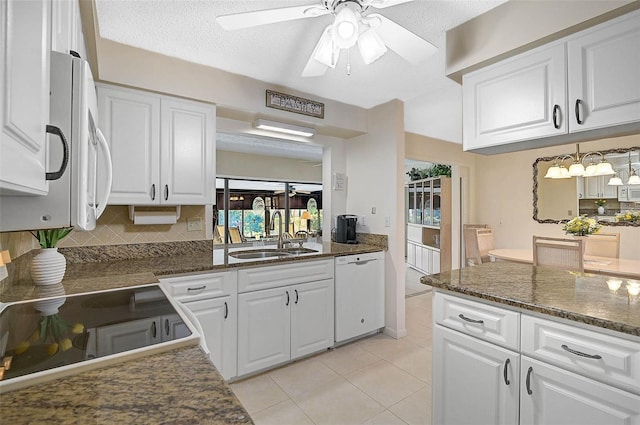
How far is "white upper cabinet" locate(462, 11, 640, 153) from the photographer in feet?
4.22

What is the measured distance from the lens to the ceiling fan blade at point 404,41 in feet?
4.89

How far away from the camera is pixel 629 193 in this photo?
3.63 metres

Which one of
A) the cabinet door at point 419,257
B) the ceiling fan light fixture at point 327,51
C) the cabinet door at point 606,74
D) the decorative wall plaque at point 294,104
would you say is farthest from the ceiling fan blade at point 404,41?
the cabinet door at point 419,257

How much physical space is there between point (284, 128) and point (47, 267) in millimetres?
2027

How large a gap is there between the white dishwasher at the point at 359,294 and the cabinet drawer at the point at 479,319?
1285mm

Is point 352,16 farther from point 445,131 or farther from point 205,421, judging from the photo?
point 445,131

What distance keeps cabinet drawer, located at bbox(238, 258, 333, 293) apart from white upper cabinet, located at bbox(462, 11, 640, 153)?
4.92ft

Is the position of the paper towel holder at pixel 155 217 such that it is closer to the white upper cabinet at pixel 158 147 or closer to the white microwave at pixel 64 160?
the white upper cabinet at pixel 158 147

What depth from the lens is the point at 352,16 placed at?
4.62 feet

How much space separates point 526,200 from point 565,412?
4373 mm

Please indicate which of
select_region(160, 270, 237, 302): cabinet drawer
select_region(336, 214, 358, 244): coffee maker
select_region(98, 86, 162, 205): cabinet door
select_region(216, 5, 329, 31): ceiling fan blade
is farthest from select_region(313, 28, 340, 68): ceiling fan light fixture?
select_region(336, 214, 358, 244): coffee maker

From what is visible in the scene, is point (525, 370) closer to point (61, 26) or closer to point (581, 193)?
point (61, 26)

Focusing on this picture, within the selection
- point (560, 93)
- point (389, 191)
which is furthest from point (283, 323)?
point (560, 93)

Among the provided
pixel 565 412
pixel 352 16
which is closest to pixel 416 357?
pixel 565 412
